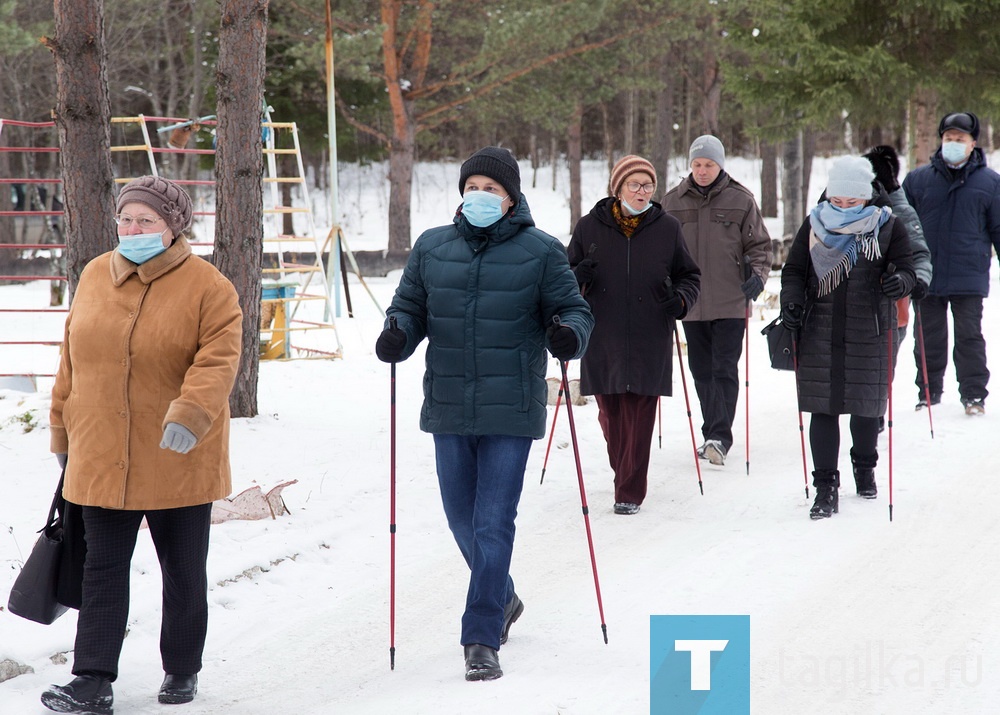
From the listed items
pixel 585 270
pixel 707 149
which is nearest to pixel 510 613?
pixel 585 270

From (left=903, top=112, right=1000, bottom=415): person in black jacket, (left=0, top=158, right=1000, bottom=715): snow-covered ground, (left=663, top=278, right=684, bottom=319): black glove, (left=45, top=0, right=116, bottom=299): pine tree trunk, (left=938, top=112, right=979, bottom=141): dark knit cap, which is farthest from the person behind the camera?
(left=903, top=112, right=1000, bottom=415): person in black jacket

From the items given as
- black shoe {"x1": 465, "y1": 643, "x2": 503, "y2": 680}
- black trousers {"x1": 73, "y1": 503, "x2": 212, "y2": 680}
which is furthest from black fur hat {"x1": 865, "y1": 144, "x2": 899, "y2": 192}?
black trousers {"x1": 73, "y1": 503, "x2": 212, "y2": 680}

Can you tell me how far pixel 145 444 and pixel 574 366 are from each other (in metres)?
7.81

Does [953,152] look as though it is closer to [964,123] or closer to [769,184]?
[964,123]

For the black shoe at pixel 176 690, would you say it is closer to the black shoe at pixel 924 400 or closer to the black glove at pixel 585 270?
Result: the black glove at pixel 585 270

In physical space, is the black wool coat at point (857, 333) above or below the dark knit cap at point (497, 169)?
below

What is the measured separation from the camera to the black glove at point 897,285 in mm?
5672

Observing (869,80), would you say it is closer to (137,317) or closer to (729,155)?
(137,317)

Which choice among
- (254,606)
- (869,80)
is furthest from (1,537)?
(869,80)

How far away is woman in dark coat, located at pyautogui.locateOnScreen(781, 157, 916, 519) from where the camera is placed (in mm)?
5809

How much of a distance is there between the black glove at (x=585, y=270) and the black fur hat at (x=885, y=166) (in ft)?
7.01

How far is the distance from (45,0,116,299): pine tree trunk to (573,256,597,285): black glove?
3.18 metres

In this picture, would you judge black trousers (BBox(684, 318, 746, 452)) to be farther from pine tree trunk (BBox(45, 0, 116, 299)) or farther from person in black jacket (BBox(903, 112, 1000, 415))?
pine tree trunk (BBox(45, 0, 116, 299))

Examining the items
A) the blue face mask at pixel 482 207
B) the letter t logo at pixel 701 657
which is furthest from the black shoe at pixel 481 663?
the blue face mask at pixel 482 207
